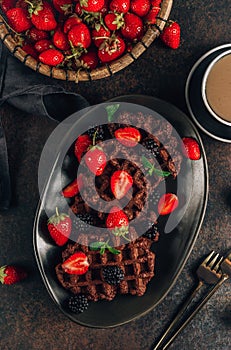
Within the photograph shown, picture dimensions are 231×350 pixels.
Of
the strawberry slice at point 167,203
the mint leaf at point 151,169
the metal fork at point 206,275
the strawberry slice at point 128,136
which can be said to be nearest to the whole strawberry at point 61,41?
the strawberry slice at point 128,136

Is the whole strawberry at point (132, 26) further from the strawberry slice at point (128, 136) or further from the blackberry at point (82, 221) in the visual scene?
the blackberry at point (82, 221)

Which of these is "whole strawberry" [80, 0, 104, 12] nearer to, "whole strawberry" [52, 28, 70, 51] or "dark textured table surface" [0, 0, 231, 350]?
"whole strawberry" [52, 28, 70, 51]

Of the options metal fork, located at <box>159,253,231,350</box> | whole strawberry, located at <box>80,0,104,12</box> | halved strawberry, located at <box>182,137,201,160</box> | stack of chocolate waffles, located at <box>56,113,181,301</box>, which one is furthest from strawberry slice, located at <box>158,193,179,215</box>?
whole strawberry, located at <box>80,0,104,12</box>

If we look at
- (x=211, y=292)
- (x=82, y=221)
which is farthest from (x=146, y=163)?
(x=211, y=292)

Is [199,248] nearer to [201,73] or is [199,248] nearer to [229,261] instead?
[229,261]

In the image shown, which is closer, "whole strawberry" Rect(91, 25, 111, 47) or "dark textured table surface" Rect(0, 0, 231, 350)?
"whole strawberry" Rect(91, 25, 111, 47)

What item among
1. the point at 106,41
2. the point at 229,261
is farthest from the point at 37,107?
the point at 229,261

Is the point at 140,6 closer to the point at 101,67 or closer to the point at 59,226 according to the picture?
the point at 101,67
